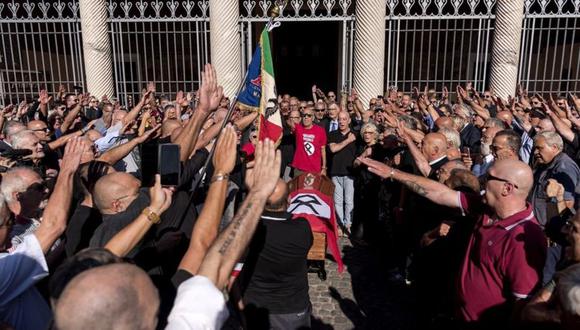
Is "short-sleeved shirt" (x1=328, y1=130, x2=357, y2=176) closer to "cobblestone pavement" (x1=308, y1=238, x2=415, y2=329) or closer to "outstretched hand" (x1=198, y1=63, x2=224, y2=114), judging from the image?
"cobblestone pavement" (x1=308, y1=238, x2=415, y2=329)

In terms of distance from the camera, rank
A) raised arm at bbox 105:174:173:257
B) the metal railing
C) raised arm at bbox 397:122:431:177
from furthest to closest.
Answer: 1. the metal railing
2. raised arm at bbox 397:122:431:177
3. raised arm at bbox 105:174:173:257

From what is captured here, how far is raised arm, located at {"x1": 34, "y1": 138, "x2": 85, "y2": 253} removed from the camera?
2322 mm

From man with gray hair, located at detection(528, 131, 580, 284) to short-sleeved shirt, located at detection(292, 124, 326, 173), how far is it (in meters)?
3.03

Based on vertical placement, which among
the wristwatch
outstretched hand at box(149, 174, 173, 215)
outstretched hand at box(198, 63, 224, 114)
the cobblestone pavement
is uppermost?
outstretched hand at box(198, 63, 224, 114)

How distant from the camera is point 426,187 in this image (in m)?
3.35

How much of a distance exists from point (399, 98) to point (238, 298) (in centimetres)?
753

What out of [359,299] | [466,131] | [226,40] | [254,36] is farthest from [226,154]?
[254,36]

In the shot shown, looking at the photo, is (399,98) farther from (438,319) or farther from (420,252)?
(438,319)

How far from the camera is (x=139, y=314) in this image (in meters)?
1.37

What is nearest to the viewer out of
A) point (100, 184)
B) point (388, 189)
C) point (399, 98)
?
point (100, 184)

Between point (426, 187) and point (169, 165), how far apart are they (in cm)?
181

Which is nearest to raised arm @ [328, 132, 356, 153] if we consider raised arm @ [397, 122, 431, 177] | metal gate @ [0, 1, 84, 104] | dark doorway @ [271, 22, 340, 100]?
raised arm @ [397, 122, 431, 177]

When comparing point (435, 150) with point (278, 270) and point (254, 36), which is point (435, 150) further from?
point (254, 36)

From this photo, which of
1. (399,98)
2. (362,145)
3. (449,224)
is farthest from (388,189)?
(399,98)
